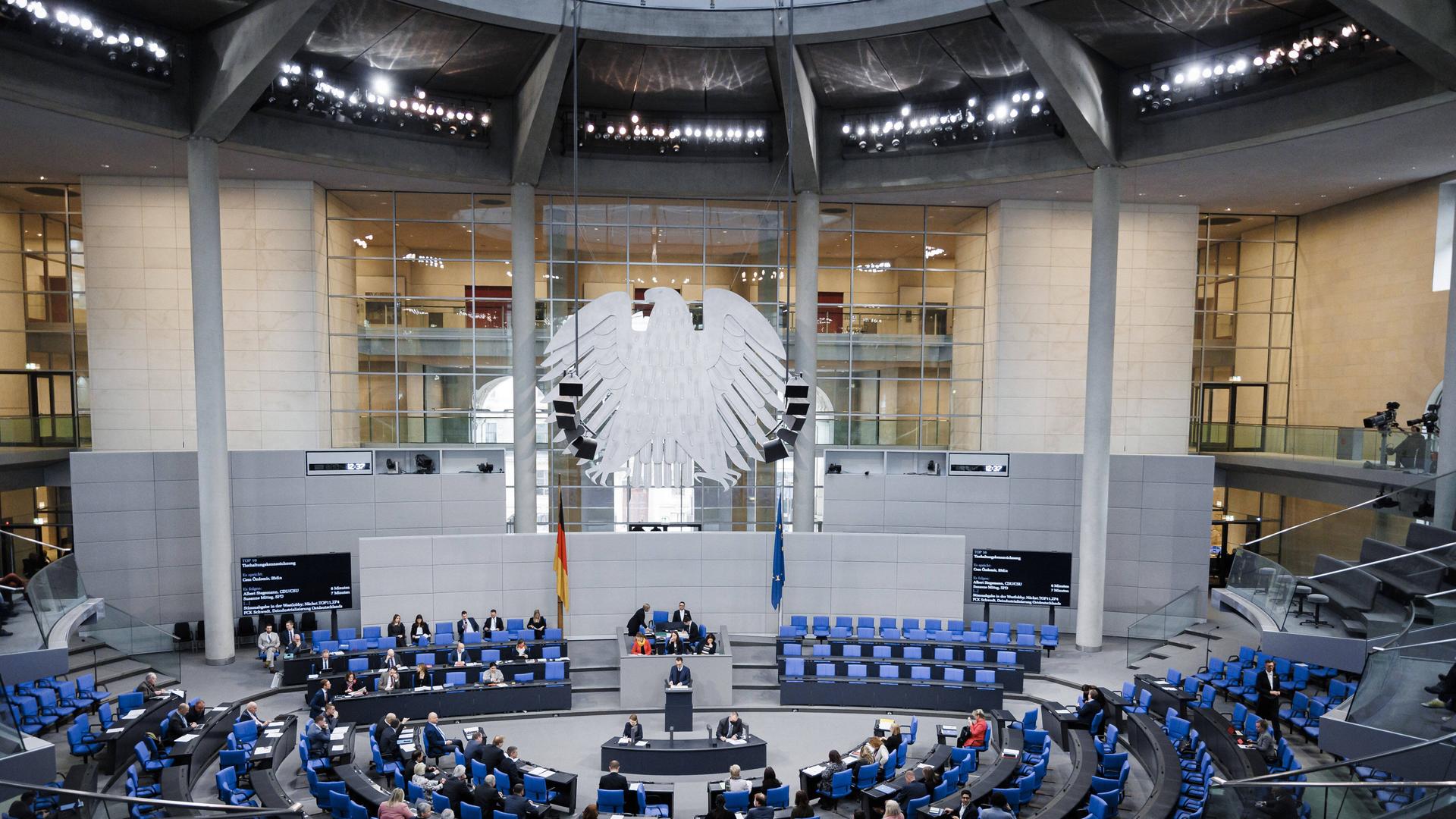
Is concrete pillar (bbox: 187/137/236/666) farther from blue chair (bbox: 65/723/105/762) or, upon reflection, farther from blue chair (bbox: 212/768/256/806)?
blue chair (bbox: 212/768/256/806)

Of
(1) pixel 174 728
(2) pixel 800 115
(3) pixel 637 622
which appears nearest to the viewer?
(1) pixel 174 728

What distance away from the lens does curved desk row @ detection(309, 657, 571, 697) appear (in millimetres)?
14547

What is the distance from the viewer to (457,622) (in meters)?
17.0

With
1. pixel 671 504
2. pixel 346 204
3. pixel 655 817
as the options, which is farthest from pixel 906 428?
pixel 346 204

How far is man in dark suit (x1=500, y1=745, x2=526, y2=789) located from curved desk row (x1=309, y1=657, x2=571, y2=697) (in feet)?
12.5

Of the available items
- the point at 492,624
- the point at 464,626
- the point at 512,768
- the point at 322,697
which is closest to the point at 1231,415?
the point at 492,624

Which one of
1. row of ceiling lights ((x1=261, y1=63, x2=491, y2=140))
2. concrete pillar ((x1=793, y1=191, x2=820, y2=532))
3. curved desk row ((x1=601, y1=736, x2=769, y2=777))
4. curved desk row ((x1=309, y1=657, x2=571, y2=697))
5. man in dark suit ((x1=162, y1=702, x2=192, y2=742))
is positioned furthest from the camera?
concrete pillar ((x1=793, y1=191, x2=820, y2=532))

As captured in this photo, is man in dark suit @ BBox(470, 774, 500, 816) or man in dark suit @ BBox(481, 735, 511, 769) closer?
man in dark suit @ BBox(470, 774, 500, 816)

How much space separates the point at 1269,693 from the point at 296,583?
18.1m

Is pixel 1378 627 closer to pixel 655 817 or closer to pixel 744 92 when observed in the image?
pixel 655 817

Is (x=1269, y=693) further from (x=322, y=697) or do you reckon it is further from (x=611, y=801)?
(x=322, y=697)

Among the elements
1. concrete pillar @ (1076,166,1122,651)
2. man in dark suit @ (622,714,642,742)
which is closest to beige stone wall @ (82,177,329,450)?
man in dark suit @ (622,714,642,742)

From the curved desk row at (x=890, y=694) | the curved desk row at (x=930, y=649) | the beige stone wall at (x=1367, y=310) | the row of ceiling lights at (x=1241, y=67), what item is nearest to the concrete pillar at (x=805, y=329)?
the curved desk row at (x=930, y=649)

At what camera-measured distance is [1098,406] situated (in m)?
17.7
